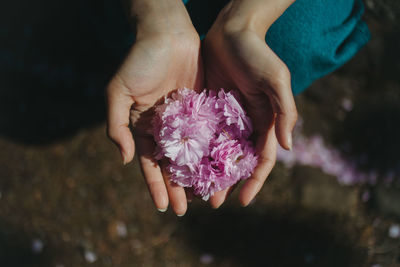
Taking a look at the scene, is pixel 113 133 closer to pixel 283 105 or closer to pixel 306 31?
pixel 283 105

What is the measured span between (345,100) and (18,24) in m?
3.39


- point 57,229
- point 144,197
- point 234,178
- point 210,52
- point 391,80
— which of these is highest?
point 210,52

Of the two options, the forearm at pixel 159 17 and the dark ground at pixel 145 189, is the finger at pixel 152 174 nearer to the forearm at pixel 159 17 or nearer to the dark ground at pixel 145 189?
the forearm at pixel 159 17

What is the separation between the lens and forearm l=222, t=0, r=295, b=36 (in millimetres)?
1643

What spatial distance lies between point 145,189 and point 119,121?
138 cm

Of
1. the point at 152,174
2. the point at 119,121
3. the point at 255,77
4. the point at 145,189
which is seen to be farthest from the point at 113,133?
the point at 145,189

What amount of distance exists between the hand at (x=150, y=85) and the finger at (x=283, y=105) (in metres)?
0.54

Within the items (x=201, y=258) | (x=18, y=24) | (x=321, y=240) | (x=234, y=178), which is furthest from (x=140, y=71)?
(x=18, y=24)

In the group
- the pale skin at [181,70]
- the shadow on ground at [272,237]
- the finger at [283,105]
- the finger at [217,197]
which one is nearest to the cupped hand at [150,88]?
the pale skin at [181,70]

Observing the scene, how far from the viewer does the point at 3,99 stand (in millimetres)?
3176

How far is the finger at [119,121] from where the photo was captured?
160 centimetres

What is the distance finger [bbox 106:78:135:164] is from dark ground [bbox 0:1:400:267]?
4.40 ft

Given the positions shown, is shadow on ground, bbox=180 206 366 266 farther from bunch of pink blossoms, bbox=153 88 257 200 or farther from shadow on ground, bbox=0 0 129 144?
shadow on ground, bbox=0 0 129 144

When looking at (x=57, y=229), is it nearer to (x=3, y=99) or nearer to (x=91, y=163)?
(x=91, y=163)
